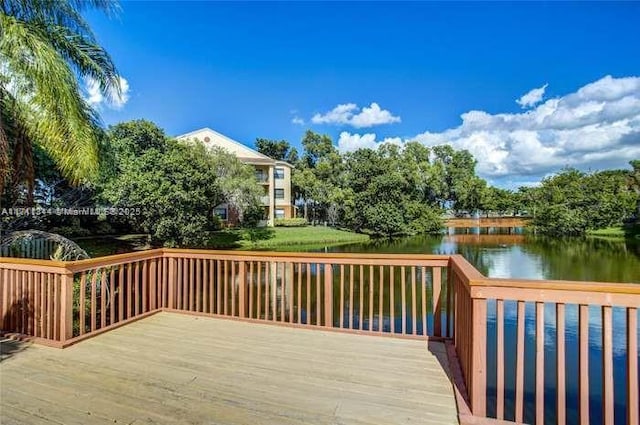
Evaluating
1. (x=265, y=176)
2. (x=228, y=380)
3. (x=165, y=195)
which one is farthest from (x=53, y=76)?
(x=265, y=176)

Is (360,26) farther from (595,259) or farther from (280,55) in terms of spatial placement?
(595,259)

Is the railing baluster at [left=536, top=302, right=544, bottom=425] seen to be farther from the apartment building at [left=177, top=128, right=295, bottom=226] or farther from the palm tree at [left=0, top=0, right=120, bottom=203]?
the apartment building at [left=177, top=128, right=295, bottom=226]

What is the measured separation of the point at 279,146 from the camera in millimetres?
41156

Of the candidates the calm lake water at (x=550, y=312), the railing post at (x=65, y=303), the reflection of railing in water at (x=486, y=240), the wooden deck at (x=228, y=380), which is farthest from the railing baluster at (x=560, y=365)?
the reflection of railing in water at (x=486, y=240)

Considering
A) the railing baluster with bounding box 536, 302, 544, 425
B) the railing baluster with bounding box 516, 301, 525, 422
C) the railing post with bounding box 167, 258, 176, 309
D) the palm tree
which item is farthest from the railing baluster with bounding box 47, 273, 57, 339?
the railing baluster with bounding box 536, 302, 544, 425

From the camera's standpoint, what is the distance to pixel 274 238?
21.2 m

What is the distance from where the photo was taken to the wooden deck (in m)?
2.11

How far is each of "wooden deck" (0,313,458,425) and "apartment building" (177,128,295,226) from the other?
67.3 ft

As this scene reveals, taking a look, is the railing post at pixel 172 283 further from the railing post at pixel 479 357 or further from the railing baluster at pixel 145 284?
the railing post at pixel 479 357

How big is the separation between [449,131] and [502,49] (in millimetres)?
29188

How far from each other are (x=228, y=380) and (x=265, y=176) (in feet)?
83.0

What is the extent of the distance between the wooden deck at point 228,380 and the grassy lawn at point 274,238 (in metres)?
14.9

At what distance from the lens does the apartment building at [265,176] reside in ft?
82.3

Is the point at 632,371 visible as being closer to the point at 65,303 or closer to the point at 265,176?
the point at 65,303
